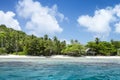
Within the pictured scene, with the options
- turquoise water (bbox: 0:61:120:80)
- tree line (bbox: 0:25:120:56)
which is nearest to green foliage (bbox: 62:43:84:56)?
tree line (bbox: 0:25:120:56)

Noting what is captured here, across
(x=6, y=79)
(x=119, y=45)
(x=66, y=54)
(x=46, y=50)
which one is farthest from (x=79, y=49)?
(x=6, y=79)

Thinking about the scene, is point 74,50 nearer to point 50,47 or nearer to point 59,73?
point 50,47

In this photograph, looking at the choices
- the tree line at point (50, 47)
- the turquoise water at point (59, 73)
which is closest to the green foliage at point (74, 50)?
the tree line at point (50, 47)

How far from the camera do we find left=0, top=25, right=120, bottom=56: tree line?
9086cm

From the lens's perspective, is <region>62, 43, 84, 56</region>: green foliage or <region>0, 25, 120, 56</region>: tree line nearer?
<region>0, 25, 120, 56</region>: tree line

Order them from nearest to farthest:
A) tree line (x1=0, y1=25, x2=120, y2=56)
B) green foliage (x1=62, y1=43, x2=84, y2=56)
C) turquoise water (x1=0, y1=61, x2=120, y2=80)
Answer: turquoise water (x1=0, y1=61, x2=120, y2=80)
tree line (x1=0, y1=25, x2=120, y2=56)
green foliage (x1=62, y1=43, x2=84, y2=56)

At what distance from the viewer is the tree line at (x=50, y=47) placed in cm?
9086

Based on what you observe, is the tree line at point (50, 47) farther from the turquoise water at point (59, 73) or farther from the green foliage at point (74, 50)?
the turquoise water at point (59, 73)

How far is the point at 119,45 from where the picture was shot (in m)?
107

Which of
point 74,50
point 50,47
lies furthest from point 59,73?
point 74,50

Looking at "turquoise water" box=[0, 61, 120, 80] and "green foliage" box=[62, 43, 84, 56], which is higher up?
"green foliage" box=[62, 43, 84, 56]

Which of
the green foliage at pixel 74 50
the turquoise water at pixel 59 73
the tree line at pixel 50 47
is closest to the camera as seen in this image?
the turquoise water at pixel 59 73

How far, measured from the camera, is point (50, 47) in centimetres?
9050

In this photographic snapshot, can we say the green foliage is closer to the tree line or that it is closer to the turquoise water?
the tree line
